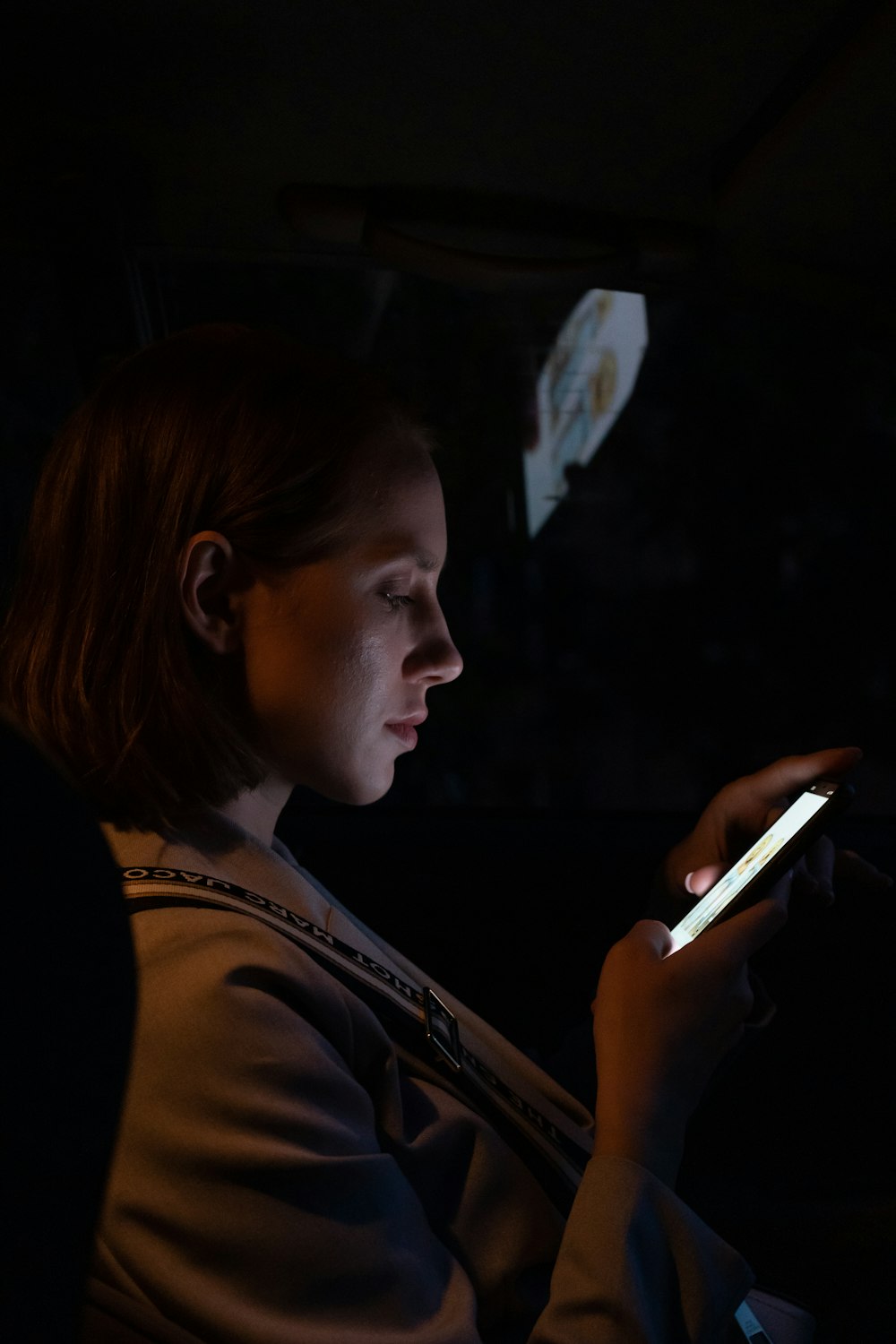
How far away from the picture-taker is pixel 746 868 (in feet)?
3.92

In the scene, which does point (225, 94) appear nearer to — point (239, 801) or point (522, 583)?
point (239, 801)

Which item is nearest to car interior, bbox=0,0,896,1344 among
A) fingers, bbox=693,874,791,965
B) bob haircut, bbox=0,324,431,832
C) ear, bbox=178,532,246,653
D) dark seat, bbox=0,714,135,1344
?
dark seat, bbox=0,714,135,1344

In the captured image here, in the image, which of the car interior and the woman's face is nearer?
the car interior

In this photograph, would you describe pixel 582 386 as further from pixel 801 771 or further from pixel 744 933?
pixel 744 933

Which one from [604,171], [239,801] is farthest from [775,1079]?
[604,171]

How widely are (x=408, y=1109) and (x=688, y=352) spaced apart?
2292 mm

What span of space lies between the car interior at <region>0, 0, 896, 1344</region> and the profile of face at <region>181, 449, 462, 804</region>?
23 cm

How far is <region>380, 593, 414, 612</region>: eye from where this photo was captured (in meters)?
1.08

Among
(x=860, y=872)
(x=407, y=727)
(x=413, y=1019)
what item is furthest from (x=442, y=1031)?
(x=860, y=872)

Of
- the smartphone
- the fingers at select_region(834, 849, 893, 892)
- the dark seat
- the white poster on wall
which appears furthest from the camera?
the white poster on wall

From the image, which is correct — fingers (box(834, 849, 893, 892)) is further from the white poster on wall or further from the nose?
the white poster on wall

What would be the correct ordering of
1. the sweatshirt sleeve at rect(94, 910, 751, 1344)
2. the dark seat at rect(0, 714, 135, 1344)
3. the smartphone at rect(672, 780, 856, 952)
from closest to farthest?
the dark seat at rect(0, 714, 135, 1344) < the sweatshirt sleeve at rect(94, 910, 751, 1344) < the smartphone at rect(672, 780, 856, 952)

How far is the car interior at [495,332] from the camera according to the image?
2.40ft

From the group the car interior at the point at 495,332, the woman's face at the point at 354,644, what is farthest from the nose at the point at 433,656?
the car interior at the point at 495,332
